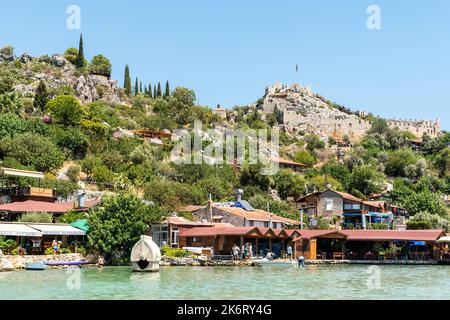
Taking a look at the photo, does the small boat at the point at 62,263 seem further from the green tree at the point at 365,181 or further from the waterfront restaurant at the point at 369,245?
the green tree at the point at 365,181

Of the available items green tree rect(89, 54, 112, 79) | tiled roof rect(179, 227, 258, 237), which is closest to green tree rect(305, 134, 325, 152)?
green tree rect(89, 54, 112, 79)

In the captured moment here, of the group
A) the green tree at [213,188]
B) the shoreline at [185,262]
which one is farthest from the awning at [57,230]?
the green tree at [213,188]

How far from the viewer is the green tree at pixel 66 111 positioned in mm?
77000

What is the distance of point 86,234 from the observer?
39.1 metres

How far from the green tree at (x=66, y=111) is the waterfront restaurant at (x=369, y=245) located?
4129 cm

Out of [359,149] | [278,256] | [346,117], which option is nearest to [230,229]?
[278,256]

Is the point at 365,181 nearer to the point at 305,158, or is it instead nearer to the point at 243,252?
the point at 305,158

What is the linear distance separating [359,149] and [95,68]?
171ft

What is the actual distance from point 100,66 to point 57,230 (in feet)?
263

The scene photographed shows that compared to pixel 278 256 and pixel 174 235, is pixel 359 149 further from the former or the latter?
pixel 174 235

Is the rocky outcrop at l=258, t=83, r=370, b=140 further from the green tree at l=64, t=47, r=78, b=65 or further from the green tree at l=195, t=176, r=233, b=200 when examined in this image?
the green tree at l=195, t=176, r=233, b=200

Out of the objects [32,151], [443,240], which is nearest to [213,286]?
[443,240]

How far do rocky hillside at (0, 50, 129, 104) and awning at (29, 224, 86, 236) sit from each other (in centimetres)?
5584

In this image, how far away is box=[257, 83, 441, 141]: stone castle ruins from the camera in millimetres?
124625
